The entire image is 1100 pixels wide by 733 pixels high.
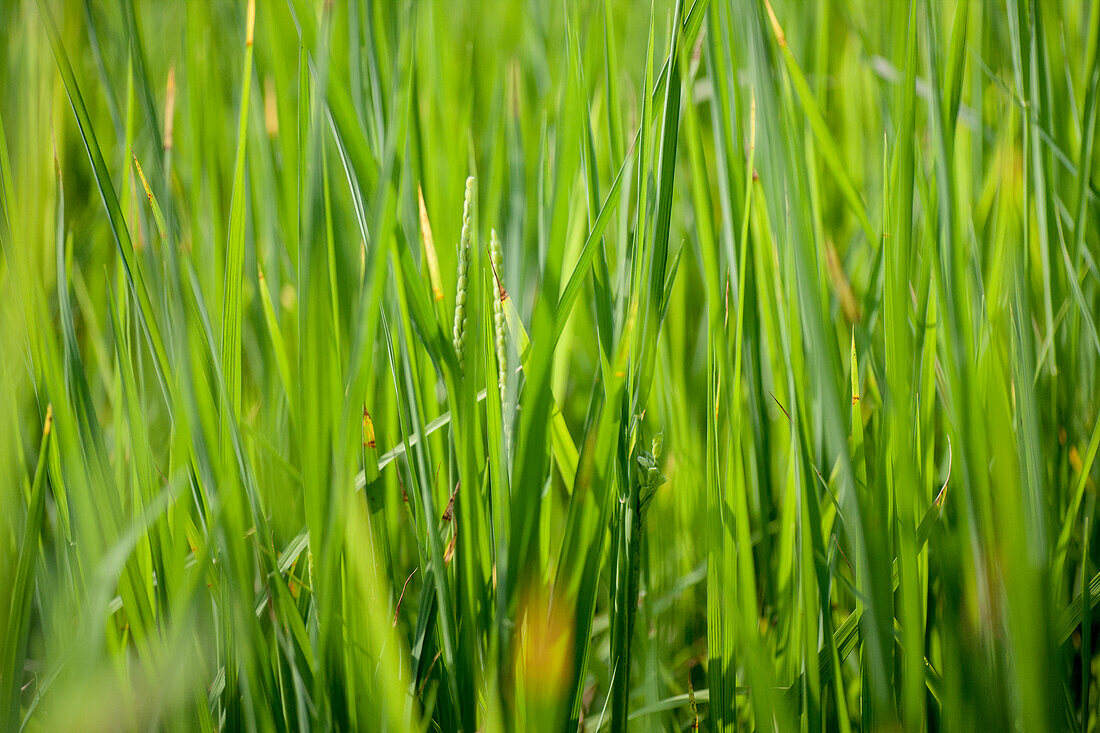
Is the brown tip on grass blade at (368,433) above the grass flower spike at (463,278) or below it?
below

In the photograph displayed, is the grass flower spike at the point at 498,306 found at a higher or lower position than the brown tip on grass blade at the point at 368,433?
higher

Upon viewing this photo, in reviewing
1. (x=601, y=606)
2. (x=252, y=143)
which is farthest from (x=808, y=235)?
(x=252, y=143)

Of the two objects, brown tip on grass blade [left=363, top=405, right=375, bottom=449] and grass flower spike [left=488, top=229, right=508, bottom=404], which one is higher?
grass flower spike [left=488, top=229, right=508, bottom=404]

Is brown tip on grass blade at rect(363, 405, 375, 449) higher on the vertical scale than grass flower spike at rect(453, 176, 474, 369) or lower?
lower

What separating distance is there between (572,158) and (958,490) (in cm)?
30

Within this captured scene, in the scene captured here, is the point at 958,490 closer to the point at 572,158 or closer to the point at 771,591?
the point at 771,591

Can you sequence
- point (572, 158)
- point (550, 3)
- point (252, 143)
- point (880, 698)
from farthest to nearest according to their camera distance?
point (550, 3) < point (252, 143) < point (572, 158) < point (880, 698)

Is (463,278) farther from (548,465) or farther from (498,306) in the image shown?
(548,465)

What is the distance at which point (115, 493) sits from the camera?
377mm

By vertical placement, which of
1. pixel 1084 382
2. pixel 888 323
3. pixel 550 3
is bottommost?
pixel 1084 382

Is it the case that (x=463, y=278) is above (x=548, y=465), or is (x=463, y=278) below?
above

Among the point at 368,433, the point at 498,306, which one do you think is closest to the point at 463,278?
the point at 498,306

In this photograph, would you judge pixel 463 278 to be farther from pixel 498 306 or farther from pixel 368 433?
pixel 368 433

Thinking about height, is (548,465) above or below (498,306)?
below
